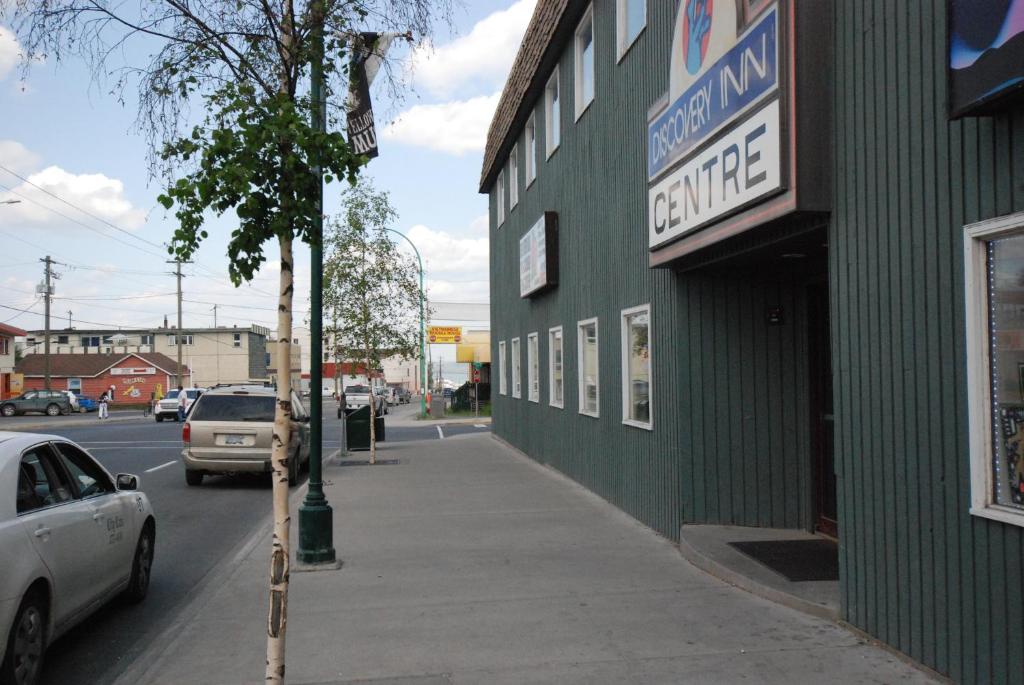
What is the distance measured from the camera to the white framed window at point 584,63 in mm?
12938

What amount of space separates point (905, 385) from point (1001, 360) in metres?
0.78

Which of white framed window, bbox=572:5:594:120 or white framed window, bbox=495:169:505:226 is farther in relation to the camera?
white framed window, bbox=495:169:505:226

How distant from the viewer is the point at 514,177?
21281 mm

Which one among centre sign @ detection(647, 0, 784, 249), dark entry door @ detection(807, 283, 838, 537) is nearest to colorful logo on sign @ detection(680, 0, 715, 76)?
centre sign @ detection(647, 0, 784, 249)

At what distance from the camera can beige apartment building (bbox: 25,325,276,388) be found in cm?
9319

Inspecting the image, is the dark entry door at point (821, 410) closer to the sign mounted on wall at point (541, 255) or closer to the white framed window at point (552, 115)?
the sign mounted on wall at point (541, 255)

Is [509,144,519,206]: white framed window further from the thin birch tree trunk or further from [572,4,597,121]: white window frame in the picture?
the thin birch tree trunk

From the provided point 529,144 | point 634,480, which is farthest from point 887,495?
point 529,144

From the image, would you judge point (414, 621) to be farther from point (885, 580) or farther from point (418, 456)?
point (418, 456)

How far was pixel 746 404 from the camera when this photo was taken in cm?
884

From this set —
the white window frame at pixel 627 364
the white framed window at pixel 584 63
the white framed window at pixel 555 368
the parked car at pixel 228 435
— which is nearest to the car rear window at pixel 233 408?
the parked car at pixel 228 435

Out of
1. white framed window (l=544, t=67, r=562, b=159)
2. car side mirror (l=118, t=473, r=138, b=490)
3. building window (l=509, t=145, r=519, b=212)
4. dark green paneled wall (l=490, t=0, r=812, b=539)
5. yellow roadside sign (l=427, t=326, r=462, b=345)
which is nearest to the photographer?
car side mirror (l=118, t=473, r=138, b=490)

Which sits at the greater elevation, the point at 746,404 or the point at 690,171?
the point at 690,171

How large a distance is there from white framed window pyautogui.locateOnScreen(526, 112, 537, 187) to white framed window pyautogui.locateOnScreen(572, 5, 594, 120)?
13.0 ft
